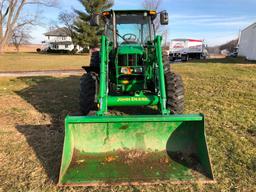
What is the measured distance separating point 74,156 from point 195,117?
1.75 m

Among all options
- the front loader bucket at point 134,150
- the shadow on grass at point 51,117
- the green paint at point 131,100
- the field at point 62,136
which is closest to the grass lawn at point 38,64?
the shadow on grass at point 51,117

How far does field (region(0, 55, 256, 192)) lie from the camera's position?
3.22m

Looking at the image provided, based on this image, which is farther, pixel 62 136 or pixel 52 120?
pixel 52 120

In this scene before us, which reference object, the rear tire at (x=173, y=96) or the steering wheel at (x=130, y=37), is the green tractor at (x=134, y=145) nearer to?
the rear tire at (x=173, y=96)

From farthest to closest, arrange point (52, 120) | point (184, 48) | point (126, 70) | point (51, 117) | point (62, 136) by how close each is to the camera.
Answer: point (184, 48), point (51, 117), point (52, 120), point (126, 70), point (62, 136)

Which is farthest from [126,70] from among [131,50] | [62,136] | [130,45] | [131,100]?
[62,136]

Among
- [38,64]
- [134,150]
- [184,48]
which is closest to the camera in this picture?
[134,150]

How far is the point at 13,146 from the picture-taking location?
4.21 m

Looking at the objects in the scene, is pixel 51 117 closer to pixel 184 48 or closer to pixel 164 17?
pixel 164 17

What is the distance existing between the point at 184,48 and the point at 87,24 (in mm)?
21143

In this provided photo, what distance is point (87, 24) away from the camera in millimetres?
45188

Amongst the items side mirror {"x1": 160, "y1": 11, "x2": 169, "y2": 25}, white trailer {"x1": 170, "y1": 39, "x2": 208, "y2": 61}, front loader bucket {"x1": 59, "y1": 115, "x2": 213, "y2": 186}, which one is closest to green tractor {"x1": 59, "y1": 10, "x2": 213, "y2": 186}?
front loader bucket {"x1": 59, "y1": 115, "x2": 213, "y2": 186}

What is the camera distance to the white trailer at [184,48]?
99.7 feet

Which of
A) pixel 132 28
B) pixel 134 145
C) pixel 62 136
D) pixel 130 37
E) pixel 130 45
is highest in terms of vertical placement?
pixel 132 28
